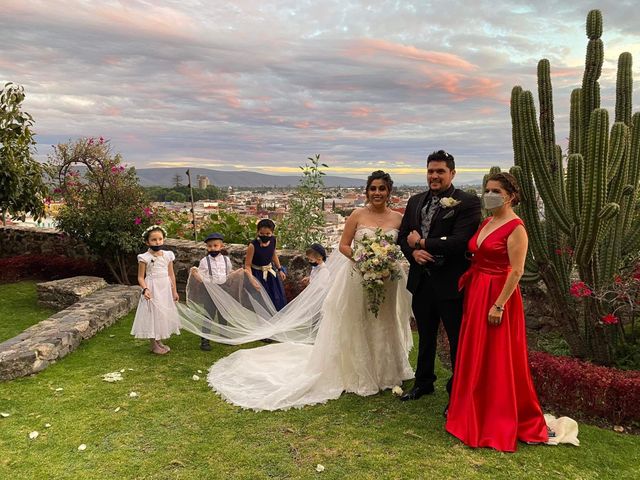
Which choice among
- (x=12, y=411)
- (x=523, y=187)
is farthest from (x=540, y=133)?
(x=12, y=411)

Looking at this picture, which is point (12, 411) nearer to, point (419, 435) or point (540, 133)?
point (419, 435)

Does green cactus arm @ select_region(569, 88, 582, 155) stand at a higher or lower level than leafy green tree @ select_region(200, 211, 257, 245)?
higher

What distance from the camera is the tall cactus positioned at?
553 cm

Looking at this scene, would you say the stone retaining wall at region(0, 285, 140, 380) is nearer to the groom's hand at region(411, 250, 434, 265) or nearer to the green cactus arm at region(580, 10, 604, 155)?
the groom's hand at region(411, 250, 434, 265)

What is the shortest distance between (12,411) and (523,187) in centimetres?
636

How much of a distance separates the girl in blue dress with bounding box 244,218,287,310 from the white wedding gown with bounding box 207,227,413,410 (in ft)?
6.29

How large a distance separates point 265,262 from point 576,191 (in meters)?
4.28

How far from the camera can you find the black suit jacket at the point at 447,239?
4402mm

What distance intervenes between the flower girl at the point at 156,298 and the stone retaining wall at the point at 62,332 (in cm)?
100

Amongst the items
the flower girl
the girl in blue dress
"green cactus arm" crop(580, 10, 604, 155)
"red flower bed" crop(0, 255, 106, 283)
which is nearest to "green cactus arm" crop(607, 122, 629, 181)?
"green cactus arm" crop(580, 10, 604, 155)

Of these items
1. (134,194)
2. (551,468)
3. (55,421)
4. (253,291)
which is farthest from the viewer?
(134,194)

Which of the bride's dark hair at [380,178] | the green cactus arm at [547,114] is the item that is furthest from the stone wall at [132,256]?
the green cactus arm at [547,114]

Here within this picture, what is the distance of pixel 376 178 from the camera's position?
505cm

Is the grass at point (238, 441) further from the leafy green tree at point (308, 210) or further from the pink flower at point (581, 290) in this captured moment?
the leafy green tree at point (308, 210)
